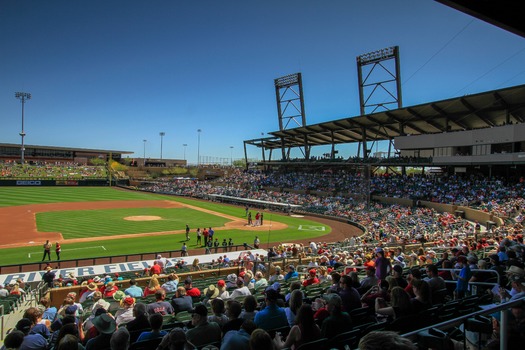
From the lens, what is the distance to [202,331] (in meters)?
4.71

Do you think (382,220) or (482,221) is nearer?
(482,221)

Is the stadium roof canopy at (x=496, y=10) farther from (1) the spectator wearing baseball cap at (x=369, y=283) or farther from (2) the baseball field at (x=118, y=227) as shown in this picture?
(2) the baseball field at (x=118, y=227)

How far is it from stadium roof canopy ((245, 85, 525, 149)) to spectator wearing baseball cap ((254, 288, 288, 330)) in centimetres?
3370

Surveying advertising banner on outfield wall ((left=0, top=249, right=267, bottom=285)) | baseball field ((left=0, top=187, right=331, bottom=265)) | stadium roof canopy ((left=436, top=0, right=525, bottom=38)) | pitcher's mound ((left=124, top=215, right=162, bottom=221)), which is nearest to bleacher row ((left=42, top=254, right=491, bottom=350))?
stadium roof canopy ((left=436, top=0, right=525, bottom=38))

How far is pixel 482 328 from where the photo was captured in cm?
403

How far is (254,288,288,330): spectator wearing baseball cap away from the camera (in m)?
5.11

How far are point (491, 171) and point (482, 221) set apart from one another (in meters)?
13.4

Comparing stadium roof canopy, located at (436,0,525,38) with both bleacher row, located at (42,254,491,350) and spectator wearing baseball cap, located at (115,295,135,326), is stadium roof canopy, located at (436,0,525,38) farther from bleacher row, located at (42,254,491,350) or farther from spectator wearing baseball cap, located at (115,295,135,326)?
spectator wearing baseball cap, located at (115,295,135,326)

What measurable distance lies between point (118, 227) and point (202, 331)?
30730 millimetres

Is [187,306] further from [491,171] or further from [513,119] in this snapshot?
[513,119]

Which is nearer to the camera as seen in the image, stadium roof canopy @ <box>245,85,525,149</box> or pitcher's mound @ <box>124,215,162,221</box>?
stadium roof canopy @ <box>245,85,525,149</box>

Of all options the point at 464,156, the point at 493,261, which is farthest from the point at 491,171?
the point at 493,261

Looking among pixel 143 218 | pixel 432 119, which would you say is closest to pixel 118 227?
pixel 143 218

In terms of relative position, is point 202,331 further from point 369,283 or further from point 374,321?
point 369,283
